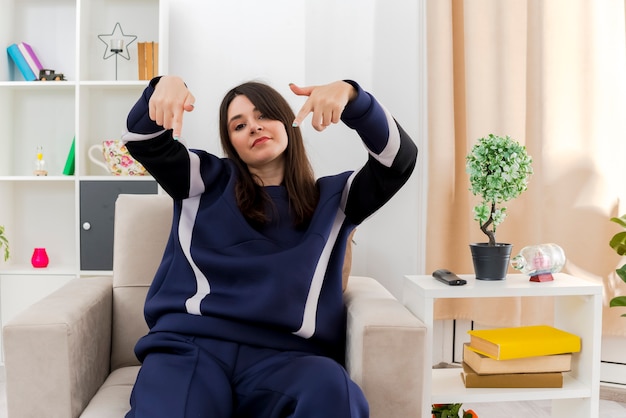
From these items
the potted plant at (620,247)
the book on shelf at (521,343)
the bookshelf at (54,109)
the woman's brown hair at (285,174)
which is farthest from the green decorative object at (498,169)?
the bookshelf at (54,109)

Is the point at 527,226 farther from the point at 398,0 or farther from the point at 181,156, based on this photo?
the point at 181,156

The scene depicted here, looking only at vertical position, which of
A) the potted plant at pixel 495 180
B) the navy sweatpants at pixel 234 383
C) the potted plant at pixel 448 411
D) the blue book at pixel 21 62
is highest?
the blue book at pixel 21 62

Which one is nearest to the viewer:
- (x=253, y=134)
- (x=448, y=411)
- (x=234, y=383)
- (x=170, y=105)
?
(x=170, y=105)

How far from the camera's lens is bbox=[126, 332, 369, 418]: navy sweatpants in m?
1.13

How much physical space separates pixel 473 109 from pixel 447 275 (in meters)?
0.96

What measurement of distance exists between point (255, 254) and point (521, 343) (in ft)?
2.28

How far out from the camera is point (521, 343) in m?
1.54

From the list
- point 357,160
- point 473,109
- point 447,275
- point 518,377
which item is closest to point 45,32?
point 357,160

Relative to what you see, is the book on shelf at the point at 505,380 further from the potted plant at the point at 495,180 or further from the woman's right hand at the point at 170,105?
the woman's right hand at the point at 170,105

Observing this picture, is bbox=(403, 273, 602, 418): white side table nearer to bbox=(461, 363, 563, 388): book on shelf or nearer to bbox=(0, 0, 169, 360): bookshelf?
bbox=(461, 363, 563, 388): book on shelf

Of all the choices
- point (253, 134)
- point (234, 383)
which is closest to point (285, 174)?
point (253, 134)

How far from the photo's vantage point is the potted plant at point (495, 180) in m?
1.54

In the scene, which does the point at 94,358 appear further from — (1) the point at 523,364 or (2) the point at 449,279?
(1) the point at 523,364

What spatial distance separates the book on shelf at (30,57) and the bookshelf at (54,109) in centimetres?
7
